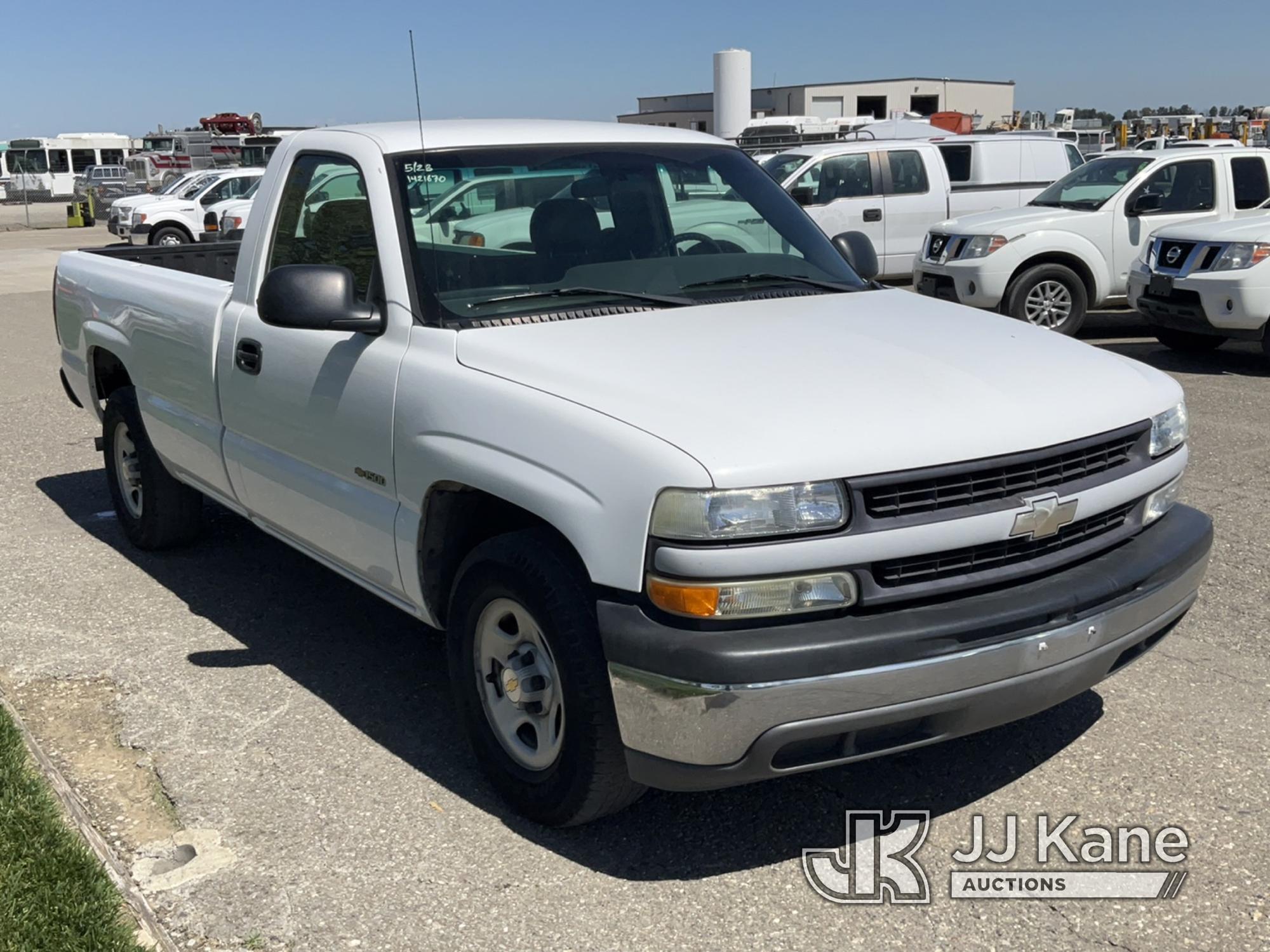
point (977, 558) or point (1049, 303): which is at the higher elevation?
point (977, 558)

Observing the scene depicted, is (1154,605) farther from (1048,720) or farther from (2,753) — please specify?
(2,753)

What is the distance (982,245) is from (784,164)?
456 cm

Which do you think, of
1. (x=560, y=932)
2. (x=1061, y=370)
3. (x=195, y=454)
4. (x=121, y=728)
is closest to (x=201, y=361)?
(x=195, y=454)

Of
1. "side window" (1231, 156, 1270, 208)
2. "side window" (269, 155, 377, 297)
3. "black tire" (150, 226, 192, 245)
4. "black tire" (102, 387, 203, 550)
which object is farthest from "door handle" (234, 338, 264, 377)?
"black tire" (150, 226, 192, 245)

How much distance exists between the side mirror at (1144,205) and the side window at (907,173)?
358 cm

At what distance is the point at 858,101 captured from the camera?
64375 millimetres

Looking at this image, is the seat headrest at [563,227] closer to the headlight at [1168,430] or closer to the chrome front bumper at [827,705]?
the chrome front bumper at [827,705]

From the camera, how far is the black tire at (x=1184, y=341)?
11.7 m

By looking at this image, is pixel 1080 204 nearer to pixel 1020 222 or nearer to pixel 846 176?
pixel 1020 222

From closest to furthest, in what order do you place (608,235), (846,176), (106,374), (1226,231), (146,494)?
1. (608,235)
2. (146,494)
3. (106,374)
4. (1226,231)
5. (846,176)

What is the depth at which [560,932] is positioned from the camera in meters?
3.17

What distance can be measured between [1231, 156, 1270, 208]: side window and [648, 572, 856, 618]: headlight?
11.3m


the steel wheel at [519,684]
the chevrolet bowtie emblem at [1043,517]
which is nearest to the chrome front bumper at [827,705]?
the chevrolet bowtie emblem at [1043,517]

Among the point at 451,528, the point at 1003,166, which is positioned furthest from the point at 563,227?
the point at 1003,166
